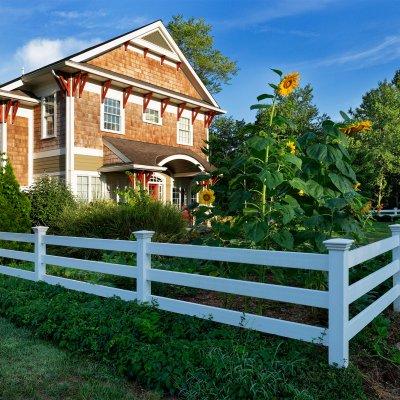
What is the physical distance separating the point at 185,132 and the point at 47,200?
8825mm

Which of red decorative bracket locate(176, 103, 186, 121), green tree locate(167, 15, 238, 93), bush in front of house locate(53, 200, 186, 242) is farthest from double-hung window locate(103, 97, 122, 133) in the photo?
green tree locate(167, 15, 238, 93)

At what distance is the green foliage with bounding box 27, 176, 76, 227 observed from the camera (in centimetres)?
1451

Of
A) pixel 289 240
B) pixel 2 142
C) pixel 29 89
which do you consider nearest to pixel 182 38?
pixel 29 89

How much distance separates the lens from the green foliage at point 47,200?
1451 cm

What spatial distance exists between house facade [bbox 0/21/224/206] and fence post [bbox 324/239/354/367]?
1261 cm

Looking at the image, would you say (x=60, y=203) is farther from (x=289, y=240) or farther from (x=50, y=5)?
(x=289, y=240)

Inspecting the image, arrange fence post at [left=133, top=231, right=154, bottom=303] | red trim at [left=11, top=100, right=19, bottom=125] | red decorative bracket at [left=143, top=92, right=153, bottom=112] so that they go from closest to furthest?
fence post at [left=133, top=231, right=154, bottom=303]
red trim at [left=11, top=100, right=19, bottom=125]
red decorative bracket at [left=143, top=92, right=153, bottom=112]

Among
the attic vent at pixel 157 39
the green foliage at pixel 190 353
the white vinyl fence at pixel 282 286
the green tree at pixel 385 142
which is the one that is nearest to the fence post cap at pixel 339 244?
the white vinyl fence at pixel 282 286

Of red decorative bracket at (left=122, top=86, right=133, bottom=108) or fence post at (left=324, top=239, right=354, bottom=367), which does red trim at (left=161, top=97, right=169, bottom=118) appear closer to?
red decorative bracket at (left=122, top=86, right=133, bottom=108)

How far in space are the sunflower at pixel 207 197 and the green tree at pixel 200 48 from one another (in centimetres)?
3167

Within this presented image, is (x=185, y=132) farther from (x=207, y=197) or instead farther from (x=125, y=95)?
(x=207, y=197)

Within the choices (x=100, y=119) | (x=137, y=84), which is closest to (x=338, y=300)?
(x=100, y=119)

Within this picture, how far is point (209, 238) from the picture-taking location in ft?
16.9

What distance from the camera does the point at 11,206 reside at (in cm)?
985
